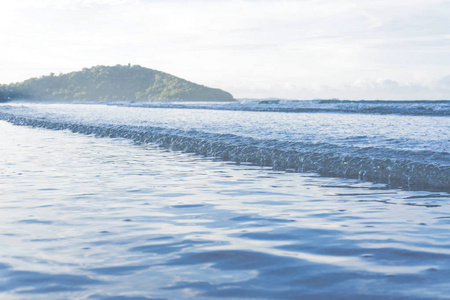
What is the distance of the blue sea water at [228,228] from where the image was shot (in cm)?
463

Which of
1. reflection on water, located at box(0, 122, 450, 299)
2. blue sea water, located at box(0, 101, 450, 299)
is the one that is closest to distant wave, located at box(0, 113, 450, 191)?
blue sea water, located at box(0, 101, 450, 299)

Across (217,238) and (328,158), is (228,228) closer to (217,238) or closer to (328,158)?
(217,238)

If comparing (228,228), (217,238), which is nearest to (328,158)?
(228,228)

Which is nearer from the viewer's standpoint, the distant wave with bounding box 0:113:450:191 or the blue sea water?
the blue sea water

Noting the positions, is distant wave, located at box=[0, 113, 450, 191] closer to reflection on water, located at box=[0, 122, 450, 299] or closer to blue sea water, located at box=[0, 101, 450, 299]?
blue sea water, located at box=[0, 101, 450, 299]

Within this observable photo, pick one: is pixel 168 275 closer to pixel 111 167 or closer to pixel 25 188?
pixel 25 188

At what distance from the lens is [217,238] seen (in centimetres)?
631

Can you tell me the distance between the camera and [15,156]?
1590 centimetres

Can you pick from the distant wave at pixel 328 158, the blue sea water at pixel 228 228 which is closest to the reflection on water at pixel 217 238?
the blue sea water at pixel 228 228

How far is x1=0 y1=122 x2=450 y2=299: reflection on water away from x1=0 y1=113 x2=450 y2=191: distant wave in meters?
1.55

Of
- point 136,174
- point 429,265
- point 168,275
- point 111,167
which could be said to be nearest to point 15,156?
point 111,167

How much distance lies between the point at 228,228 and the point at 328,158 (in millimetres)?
8368

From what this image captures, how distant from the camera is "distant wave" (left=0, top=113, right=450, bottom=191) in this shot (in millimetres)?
12039

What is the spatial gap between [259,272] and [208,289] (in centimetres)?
70
